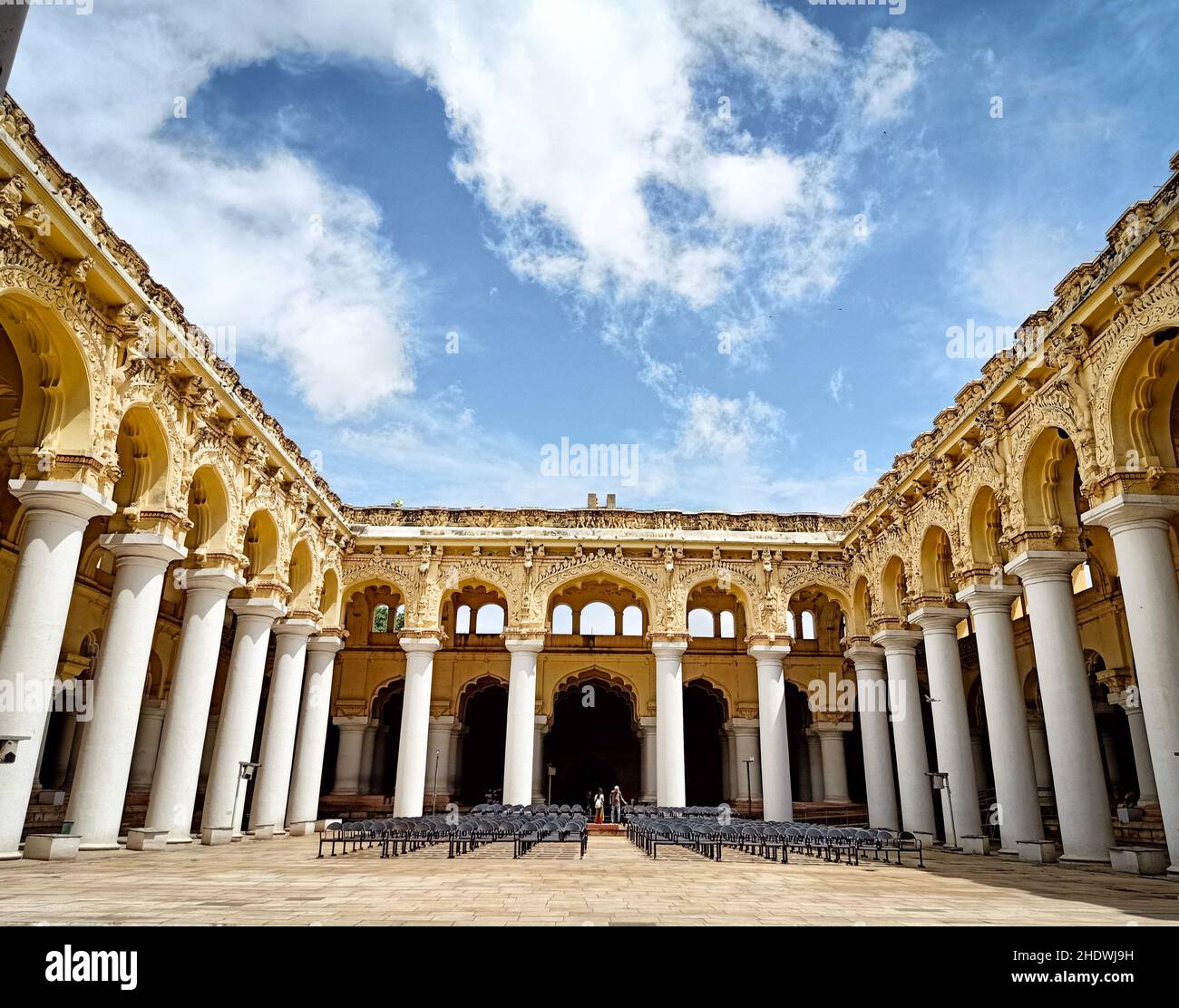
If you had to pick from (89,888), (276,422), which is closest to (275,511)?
(276,422)

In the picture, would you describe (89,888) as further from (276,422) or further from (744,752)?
(744,752)

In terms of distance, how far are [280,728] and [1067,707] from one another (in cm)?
1683

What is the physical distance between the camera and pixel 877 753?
21266 mm

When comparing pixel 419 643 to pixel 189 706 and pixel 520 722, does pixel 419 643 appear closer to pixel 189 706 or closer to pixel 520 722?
pixel 520 722

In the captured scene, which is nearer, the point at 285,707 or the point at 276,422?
the point at 276,422

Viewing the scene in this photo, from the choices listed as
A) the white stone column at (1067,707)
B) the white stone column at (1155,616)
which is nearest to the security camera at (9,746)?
the white stone column at (1155,616)

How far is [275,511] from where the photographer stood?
18.7 metres

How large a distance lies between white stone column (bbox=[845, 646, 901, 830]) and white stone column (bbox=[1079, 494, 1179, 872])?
10.1 meters

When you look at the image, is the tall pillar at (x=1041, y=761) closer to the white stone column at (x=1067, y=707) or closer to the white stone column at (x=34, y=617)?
the white stone column at (x=1067, y=707)

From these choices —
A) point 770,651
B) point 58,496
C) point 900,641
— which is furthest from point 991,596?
point 58,496

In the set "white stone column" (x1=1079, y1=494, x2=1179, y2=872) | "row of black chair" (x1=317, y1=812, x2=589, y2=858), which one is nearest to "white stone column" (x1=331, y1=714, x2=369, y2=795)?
"row of black chair" (x1=317, y1=812, x2=589, y2=858)

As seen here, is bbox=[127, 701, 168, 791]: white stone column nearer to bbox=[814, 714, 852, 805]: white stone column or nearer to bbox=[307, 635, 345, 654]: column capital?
bbox=[307, 635, 345, 654]: column capital

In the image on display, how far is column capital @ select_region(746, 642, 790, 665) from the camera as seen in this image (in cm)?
2297
